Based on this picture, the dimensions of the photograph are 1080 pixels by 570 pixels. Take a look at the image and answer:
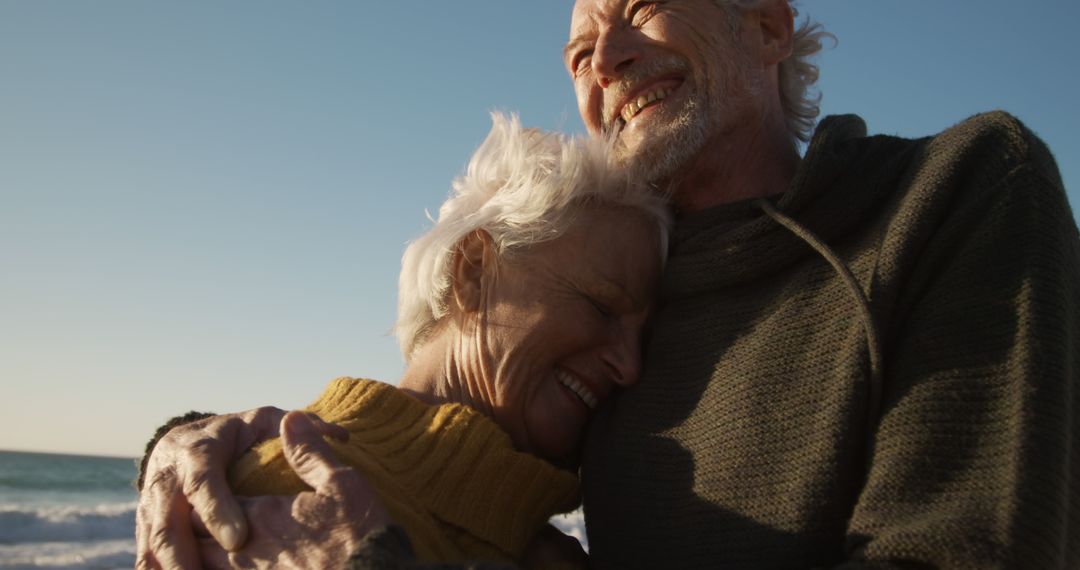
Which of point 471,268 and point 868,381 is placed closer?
point 868,381

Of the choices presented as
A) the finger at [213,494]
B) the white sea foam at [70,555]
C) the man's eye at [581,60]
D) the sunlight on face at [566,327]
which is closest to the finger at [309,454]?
the finger at [213,494]

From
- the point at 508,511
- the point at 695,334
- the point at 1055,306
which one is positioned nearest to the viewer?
the point at 1055,306

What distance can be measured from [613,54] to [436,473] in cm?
147

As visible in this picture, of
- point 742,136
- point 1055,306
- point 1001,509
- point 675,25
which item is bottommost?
point 1001,509

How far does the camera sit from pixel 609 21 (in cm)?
297

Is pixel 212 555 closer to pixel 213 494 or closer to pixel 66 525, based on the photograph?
pixel 213 494

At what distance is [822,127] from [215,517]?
5.76ft

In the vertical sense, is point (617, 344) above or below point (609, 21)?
below

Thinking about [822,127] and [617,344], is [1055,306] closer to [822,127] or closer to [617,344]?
[822,127]

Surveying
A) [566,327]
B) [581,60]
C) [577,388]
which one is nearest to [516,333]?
[566,327]

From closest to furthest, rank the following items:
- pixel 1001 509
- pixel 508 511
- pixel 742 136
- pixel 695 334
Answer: pixel 1001 509, pixel 508 511, pixel 695 334, pixel 742 136

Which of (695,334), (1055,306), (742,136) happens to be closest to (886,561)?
(1055,306)

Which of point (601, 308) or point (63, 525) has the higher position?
point (601, 308)

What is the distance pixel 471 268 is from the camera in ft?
8.28
